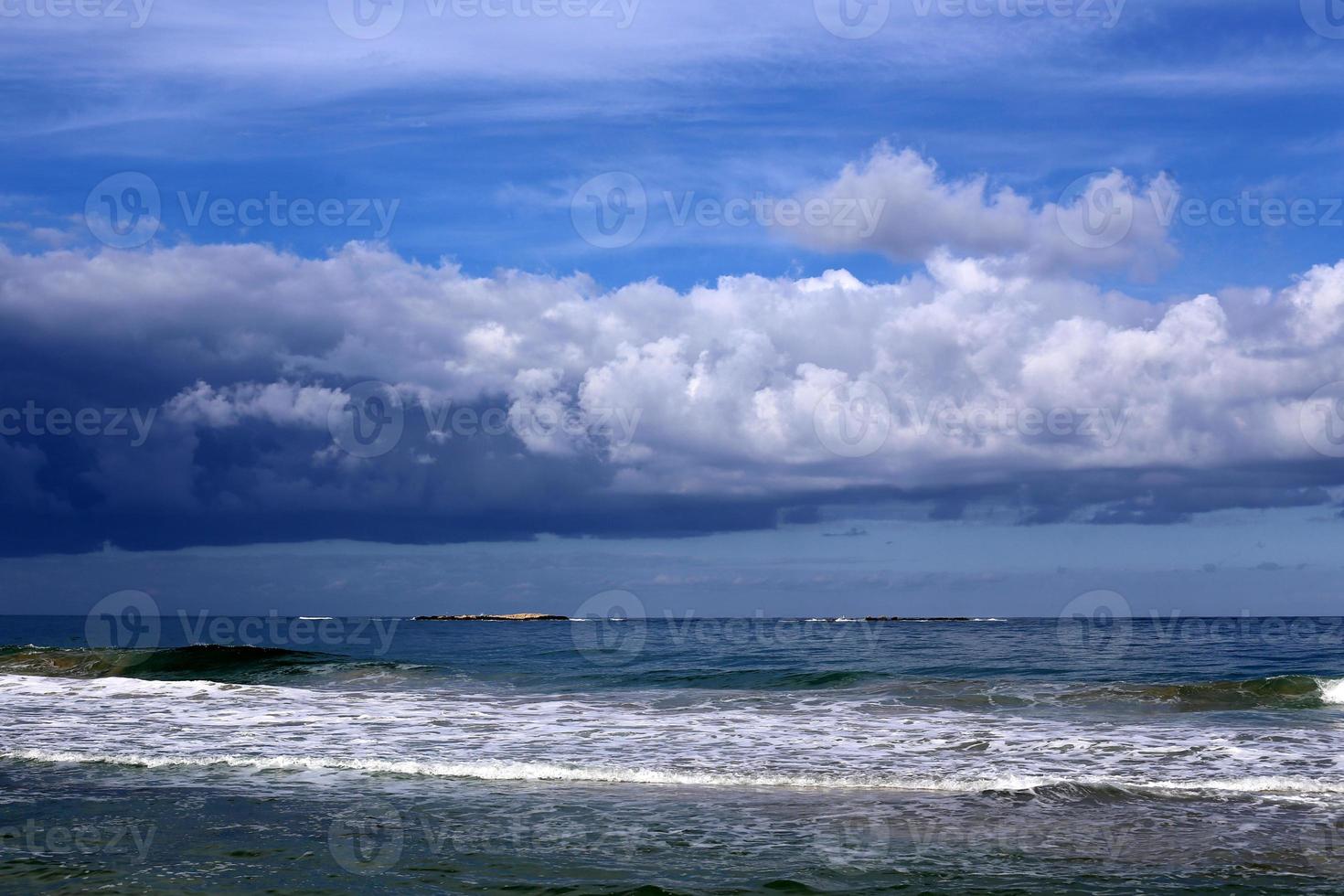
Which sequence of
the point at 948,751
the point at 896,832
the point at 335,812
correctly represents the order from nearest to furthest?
the point at 896,832, the point at 335,812, the point at 948,751

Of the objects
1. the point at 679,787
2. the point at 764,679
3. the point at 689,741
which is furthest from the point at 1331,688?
the point at 679,787

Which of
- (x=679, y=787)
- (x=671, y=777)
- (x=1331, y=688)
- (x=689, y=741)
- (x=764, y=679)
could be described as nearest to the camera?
(x=679, y=787)

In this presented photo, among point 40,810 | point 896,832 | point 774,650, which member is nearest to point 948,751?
point 896,832

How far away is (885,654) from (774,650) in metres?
5.72

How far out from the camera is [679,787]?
15.9 m

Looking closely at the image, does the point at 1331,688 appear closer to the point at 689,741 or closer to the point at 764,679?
the point at 764,679

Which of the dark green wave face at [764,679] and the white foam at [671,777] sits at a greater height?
the white foam at [671,777]

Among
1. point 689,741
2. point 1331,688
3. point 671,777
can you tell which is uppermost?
point 671,777

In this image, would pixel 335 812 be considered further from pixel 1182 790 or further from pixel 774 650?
pixel 774 650

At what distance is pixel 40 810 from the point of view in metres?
13.9

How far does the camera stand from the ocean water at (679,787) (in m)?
10.6

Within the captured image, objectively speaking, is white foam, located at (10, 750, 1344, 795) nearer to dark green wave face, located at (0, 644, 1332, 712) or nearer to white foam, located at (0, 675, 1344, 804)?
white foam, located at (0, 675, 1344, 804)

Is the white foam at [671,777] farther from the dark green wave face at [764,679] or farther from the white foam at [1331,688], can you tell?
the white foam at [1331,688]

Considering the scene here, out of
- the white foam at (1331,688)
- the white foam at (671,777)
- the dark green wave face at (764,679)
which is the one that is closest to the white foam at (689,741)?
the white foam at (671,777)
